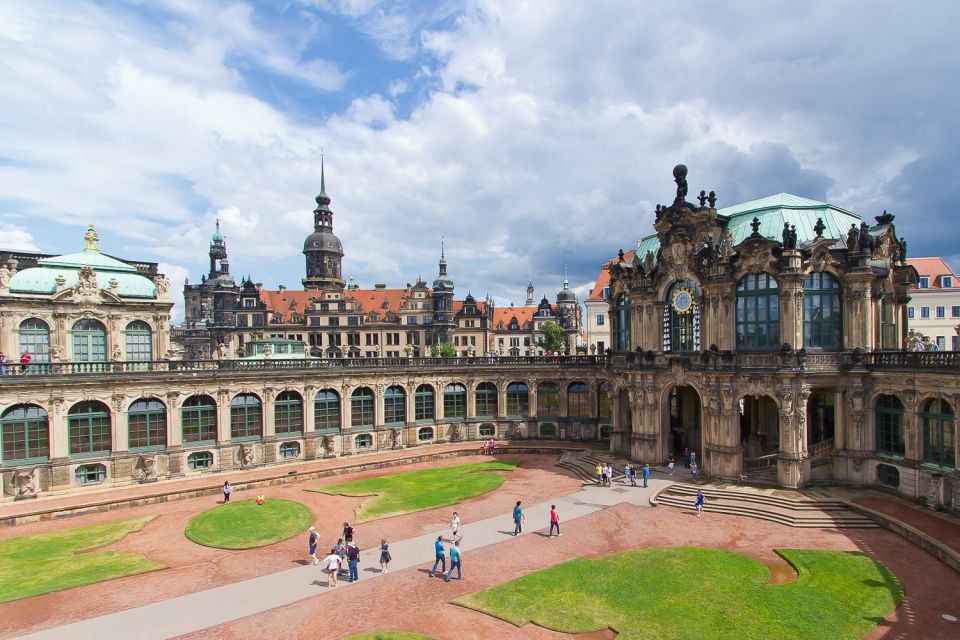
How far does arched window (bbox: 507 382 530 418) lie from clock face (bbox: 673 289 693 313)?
67.1ft

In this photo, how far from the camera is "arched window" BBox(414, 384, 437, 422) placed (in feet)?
183

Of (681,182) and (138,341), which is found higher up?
(681,182)

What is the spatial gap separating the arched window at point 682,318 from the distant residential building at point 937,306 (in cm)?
4339

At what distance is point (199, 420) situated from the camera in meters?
45.3

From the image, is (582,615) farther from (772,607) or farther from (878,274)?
(878,274)

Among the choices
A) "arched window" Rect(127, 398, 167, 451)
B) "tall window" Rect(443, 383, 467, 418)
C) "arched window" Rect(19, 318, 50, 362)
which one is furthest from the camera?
"tall window" Rect(443, 383, 467, 418)

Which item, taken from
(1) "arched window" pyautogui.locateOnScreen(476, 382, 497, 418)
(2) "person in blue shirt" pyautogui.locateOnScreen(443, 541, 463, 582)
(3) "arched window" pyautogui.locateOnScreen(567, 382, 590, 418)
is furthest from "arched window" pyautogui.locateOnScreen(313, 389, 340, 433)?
(2) "person in blue shirt" pyautogui.locateOnScreen(443, 541, 463, 582)

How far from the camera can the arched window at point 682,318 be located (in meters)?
41.6

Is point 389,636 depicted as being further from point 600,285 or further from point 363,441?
point 600,285

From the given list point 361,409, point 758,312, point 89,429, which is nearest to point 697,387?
point 758,312

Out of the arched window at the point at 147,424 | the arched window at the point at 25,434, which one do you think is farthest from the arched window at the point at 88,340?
the arched window at the point at 147,424

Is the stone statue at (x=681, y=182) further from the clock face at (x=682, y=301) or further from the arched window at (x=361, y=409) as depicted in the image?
the arched window at (x=361, y=409)

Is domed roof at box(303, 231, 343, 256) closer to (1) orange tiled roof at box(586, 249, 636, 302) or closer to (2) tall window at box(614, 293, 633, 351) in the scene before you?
(1) orange tiled roof at box(586, 249, 636, 302)

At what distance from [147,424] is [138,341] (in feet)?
37.2
